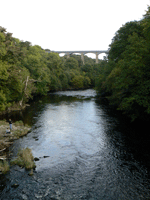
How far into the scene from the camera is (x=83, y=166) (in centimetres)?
1231

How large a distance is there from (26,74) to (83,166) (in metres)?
31.9

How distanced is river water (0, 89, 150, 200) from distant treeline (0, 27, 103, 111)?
10321 mm

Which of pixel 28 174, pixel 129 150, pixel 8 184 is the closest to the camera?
pixel 8 184

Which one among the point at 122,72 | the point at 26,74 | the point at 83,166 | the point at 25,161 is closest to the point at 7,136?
the point at 25,161

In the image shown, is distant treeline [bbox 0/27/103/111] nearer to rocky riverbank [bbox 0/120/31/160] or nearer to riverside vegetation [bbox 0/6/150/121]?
riverside vegetation [bbox 0/6/150/121]

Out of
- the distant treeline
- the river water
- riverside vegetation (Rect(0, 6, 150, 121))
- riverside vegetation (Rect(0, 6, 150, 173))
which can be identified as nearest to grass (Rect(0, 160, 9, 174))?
the river water

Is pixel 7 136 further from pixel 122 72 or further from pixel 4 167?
pixel 122 72

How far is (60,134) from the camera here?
760 inches

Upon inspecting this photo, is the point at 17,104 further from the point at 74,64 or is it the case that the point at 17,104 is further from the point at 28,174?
the point at 74,64

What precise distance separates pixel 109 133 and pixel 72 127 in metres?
5.01

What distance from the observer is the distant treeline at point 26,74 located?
26.9 metres

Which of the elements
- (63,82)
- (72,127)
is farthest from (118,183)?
(63,82)

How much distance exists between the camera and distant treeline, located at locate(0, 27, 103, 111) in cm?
2686

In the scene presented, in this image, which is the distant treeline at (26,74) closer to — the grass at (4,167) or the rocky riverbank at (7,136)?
the rocky riverbank at (7,136)
